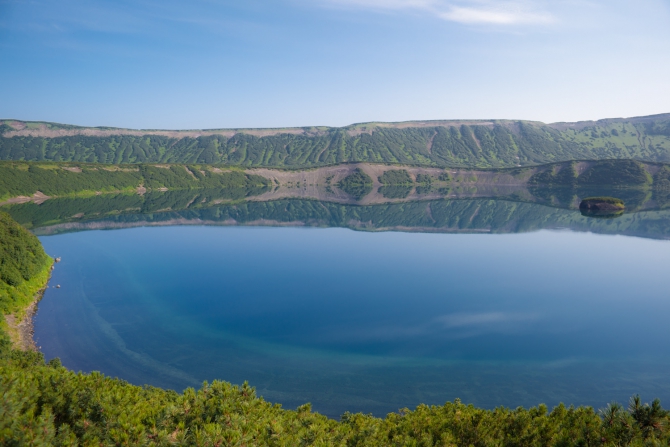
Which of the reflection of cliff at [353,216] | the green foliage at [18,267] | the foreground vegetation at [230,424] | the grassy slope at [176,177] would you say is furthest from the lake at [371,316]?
the grassy slope at [176,177]

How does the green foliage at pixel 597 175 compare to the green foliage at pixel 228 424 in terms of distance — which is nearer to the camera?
the green foliage at pixel 228 424

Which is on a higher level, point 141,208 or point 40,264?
point 141,208

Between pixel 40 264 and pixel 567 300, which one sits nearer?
pixel 567 300

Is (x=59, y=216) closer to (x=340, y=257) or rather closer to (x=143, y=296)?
(x=143, y=296)

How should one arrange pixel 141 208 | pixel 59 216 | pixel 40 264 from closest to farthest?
pixel 40 264 < pixel 59 216 < pixel 141 208

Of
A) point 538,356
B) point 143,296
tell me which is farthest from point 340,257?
point 538,356

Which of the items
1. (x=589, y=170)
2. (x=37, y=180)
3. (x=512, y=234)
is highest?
(x=589, y=170)

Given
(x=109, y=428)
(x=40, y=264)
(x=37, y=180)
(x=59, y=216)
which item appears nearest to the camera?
(x=109, y=428)

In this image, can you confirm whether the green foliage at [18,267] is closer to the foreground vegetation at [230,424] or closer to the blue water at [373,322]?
the blue water at [373,322]
